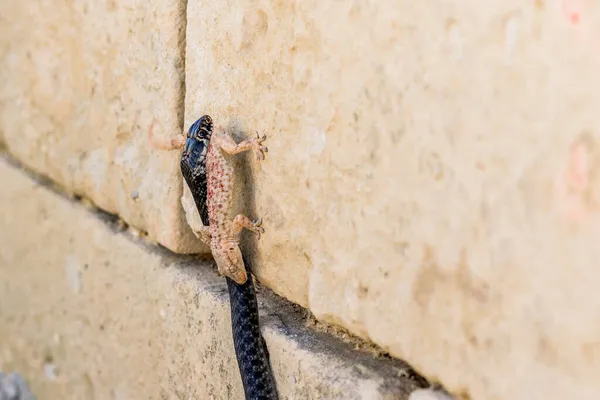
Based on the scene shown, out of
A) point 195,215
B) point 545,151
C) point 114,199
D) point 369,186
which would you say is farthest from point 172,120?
point 545,151

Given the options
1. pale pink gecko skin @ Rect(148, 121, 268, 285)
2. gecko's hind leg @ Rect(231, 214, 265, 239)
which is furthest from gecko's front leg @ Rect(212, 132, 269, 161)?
gecko's hind leg @ Rect(231, 214, 265, 239)

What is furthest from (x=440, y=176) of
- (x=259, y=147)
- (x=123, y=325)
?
(x=123, y=325)

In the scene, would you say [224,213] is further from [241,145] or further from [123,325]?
[123,325]

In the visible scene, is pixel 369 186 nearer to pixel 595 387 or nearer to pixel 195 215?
pixel 595 387

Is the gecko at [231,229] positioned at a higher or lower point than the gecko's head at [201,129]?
lower

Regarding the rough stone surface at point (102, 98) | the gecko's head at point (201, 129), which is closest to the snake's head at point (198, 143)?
the gecko's head at point (201, 129)

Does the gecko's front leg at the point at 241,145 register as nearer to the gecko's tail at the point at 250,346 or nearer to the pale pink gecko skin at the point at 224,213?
the pale pink gecko skin at the point at 224,213

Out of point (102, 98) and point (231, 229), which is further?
point (102, 98)
